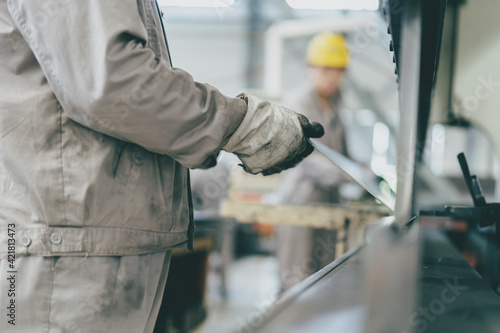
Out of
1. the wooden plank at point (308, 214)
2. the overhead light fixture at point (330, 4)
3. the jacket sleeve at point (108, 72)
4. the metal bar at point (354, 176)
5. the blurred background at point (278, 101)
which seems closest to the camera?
the jacket sleeve at point (108, 72)

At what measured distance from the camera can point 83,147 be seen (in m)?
0.78

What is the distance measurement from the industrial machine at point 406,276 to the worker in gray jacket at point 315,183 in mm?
1239

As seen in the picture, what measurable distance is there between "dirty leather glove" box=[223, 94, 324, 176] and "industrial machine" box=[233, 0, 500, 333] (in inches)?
8.6

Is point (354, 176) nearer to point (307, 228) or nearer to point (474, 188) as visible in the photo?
point (474, 188)

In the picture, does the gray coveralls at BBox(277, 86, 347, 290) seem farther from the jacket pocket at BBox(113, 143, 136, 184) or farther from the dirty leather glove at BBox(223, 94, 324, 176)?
the jacket pocket at BBox(113, 143, 136, 184)

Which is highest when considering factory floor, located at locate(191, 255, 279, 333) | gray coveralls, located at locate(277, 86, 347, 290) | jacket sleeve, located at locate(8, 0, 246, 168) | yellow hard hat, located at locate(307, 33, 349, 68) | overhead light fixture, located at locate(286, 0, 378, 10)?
overhead light fixture, located at locate(286, 0, 378, 10)

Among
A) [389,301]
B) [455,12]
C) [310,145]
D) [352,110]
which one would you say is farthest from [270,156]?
[352,110]

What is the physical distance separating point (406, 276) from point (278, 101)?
4.01 metres

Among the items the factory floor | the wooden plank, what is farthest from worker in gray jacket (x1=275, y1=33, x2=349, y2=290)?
the wooden plank

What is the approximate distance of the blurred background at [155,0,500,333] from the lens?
163cm

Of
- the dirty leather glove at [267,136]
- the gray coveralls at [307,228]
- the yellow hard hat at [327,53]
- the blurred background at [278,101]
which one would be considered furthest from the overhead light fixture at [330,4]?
the dirty leather glove at [267,136]

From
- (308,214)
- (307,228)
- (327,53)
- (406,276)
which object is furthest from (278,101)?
(406,276)

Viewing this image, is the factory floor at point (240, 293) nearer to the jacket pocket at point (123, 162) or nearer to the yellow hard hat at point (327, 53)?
the yellow hard hat at point (327, 53)

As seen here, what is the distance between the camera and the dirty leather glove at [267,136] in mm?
897
